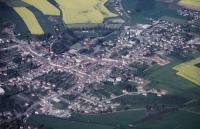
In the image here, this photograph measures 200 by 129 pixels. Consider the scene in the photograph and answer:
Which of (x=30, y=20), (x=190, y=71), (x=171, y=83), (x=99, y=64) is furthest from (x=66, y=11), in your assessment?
(x=171, y=83)

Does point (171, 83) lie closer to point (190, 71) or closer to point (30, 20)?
point (190, 71)

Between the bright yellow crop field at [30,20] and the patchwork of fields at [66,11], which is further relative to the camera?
the patchwork of fields at [66,11]

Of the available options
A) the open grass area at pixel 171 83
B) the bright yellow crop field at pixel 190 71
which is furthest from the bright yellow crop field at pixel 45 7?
the bright yellow crop field at pixel 190 71

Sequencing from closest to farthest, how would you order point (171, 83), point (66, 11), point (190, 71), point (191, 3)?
point (171, 83)
point (190, 71)
point (66, 11)
point (191, 3)

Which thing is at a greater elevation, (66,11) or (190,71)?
(66,11)

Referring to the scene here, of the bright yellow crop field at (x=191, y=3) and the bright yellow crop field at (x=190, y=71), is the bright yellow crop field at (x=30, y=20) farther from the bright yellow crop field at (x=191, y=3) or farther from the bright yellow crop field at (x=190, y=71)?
the bright yellow crop field at (x=191, y=3)

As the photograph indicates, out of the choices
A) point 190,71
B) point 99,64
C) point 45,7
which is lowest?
point 190,71
